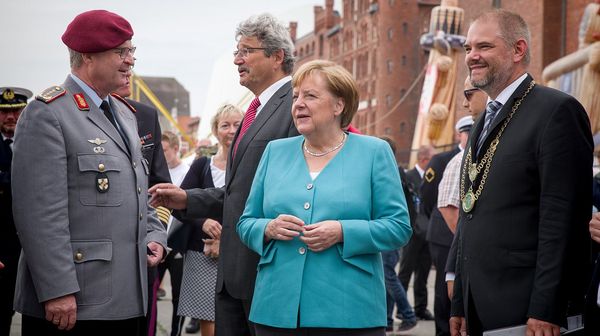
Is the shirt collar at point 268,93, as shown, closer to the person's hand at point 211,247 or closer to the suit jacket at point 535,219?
the suit jacket at point 535,219

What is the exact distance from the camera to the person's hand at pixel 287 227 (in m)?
3.49

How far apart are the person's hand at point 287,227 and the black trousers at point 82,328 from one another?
2.93 ft

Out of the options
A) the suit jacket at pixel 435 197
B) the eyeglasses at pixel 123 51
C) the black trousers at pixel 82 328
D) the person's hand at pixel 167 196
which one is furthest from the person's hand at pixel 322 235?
the suit jacket at pixel 435 197

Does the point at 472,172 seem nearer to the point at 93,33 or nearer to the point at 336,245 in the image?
the point at 336,245

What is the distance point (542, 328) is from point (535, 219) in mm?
466

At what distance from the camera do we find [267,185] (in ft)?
12.5

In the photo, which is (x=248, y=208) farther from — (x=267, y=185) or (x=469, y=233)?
(x=469, y=233)

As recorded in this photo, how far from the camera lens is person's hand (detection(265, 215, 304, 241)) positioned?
3494 millimetres

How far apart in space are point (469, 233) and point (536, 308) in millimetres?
505

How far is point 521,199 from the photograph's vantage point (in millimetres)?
3602

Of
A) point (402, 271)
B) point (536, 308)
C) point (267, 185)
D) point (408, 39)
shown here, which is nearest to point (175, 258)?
point (402, 271)

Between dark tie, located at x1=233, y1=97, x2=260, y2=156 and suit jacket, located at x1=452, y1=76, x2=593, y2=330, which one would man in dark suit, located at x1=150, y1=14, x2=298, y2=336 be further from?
suit jacket, located at x1=452, y1=76, x2=593, y2=330

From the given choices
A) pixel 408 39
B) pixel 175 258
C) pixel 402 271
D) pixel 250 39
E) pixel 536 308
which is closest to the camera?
pixel 536 308

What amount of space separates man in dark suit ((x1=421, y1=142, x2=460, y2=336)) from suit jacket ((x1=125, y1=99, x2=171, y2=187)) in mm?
2803
